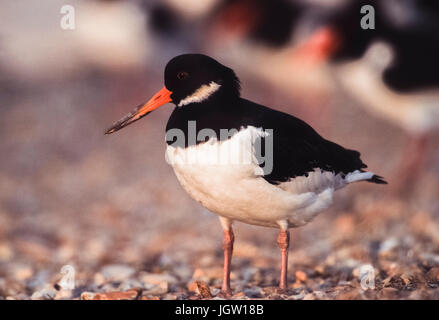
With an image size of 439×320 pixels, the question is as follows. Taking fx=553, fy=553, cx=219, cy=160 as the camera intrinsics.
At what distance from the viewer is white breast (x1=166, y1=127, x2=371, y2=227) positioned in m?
1.93

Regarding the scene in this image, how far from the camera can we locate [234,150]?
192cm

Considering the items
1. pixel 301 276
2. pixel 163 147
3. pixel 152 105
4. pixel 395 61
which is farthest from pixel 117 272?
pixel 163 147

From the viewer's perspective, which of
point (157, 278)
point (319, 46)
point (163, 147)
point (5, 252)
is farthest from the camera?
point (163, 147)

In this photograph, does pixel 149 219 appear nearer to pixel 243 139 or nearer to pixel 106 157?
pixel 106 157

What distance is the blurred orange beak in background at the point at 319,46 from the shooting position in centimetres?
383

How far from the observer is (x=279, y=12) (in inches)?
171

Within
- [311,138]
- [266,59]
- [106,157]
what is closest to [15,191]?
[106,157]

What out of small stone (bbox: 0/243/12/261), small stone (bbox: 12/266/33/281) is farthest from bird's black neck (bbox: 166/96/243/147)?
small stone (bbox: 0/243/12/261)

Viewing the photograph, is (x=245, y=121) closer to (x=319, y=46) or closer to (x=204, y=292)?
(x=204, y=292)

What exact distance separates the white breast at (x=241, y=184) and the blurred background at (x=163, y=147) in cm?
37

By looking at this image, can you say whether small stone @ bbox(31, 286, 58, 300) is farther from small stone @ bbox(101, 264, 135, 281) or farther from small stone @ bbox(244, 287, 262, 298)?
small stone @ bbox(244, 287, 262, 298)

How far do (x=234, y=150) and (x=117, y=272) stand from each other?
4.22 feet

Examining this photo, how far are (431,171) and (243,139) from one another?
3023 millimetres

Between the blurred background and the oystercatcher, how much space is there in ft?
1.38
